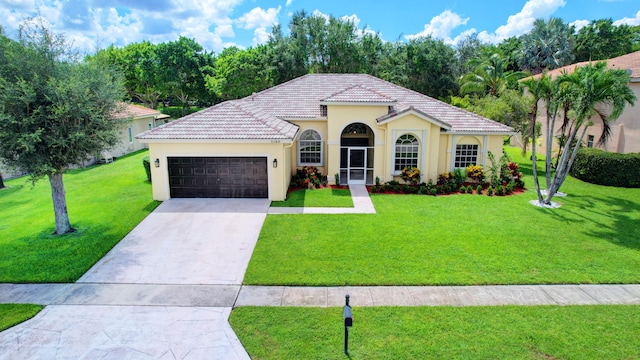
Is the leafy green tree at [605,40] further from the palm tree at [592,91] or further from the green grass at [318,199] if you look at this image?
the green grass at [318,199]

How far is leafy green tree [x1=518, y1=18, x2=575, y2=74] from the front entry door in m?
33.5

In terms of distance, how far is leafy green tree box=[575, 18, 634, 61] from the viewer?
47.3m

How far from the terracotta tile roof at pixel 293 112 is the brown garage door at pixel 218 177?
4.08 ft

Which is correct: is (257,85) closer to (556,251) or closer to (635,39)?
→ (556,251)

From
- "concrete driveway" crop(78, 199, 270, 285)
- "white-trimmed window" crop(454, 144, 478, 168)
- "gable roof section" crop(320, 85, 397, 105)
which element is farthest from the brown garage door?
"white-trimmed window" crop(454, 144, 478, 168)

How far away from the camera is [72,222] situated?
14586 millimetres

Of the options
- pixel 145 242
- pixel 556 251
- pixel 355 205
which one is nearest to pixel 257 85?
pixel 355 205

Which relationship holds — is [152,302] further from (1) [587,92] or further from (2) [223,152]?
(1) [587,92]

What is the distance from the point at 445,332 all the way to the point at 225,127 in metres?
12.7

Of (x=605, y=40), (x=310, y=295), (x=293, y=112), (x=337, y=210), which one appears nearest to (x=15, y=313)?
(x=310, y=295)

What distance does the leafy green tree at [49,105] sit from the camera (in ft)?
36.6

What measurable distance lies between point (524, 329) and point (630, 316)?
8.81ft

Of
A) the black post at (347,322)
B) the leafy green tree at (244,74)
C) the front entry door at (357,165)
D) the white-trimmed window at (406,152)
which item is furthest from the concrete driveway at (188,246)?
the leafy green tree at (244,74)

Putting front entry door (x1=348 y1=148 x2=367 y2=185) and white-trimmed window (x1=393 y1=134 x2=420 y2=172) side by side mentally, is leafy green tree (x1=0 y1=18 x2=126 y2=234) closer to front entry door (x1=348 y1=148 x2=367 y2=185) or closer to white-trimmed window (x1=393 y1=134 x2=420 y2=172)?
front entry door (x1=348 y1=148 x2=367 y2=185)
